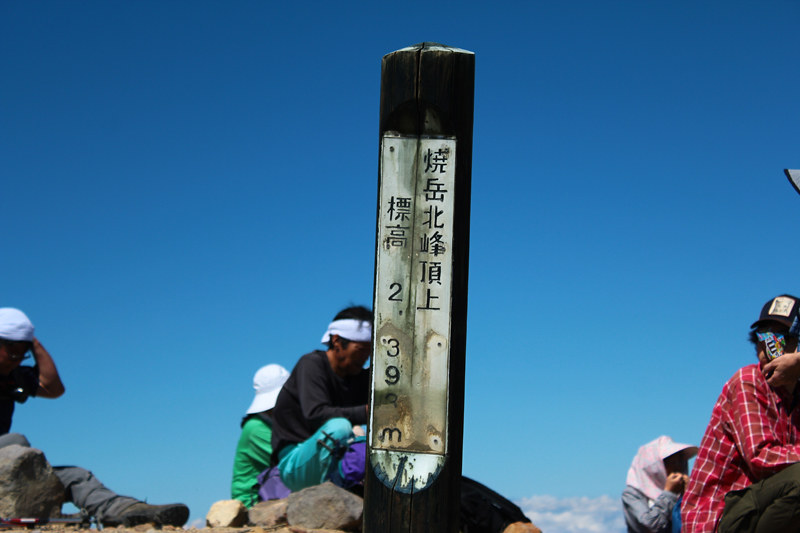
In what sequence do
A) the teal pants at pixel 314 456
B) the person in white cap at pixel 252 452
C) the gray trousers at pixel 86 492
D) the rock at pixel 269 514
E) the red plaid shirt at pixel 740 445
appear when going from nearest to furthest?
the red plaid shirt at pixel 740 445 < the teal pants at pixel 314 456 < the rock at pixel 269 514 < the gray trousers at pixel 86 492 < the person in white cap at pixel 252 452

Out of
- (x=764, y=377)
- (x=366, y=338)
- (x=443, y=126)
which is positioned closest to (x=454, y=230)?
(x=443, y=126)

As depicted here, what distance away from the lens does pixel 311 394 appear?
678 centimetres

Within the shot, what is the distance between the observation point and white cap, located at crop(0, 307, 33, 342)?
701 cm

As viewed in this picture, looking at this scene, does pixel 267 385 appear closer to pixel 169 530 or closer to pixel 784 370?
pixel 169 530

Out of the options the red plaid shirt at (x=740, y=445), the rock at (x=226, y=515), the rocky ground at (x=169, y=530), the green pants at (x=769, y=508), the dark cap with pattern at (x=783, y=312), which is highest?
the dark cap with pattern at (x=783, y=312)

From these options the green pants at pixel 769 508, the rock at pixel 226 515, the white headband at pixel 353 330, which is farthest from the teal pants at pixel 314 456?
the green pants at pixel 769 508

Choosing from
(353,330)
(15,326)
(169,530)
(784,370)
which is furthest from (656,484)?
(15,326)

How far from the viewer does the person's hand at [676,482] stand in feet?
24.8

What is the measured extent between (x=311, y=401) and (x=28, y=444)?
2.32 m

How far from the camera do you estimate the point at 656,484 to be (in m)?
7.73

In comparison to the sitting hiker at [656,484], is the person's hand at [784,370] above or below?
above

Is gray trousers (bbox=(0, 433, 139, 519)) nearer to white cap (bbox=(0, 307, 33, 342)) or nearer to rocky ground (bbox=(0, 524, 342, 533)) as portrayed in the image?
rocky ground (bbox=(0, 524, 342, 533))

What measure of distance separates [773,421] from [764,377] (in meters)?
0.26

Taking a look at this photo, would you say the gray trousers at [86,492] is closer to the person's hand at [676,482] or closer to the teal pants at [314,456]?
the teal pants at [314,456]
